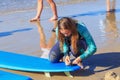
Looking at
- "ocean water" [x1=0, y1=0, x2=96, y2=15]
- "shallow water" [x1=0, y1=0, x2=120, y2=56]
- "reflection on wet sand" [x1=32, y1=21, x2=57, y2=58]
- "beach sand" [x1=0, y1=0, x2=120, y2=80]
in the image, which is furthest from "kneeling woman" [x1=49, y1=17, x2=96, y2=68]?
"ocean water" [x1=0, y1=0, x2=96, y2=15]

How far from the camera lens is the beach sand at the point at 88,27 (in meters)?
4.87

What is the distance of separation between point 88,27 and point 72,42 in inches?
116

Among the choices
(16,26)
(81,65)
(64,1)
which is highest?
(81,65)

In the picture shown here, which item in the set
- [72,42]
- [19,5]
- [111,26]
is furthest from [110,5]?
[72,42]

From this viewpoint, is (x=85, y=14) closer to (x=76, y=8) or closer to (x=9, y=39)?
(x=76, y=8)

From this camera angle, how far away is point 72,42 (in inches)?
183

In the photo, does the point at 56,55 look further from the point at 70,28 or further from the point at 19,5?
the point at 19,5

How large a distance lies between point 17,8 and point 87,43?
7513 mm

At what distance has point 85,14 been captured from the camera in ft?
30.8

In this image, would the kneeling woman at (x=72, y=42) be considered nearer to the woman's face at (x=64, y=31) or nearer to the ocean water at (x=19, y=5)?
the woman's face at (x=64, y=31)

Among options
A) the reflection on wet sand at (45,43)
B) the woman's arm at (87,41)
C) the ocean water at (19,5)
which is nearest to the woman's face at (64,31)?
the woman's arm at (87,41)

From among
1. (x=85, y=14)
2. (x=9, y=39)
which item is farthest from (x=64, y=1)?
(x=9, y=39)

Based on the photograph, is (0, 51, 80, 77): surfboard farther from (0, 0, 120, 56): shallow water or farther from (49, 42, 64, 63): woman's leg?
(0, 0, 120, 56): shallow water

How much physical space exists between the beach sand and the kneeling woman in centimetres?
25
